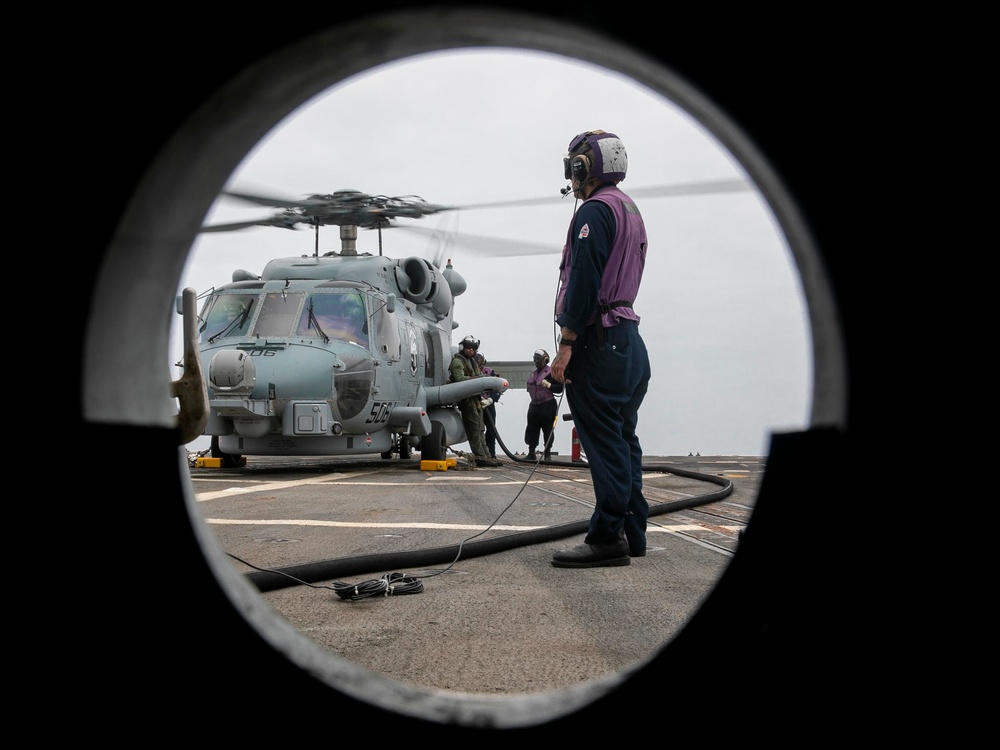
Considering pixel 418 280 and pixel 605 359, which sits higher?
pixel 418 280

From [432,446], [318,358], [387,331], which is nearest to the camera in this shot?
[318,358]

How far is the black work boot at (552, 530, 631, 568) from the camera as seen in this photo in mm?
3742

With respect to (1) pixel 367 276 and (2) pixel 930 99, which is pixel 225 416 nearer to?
(1) pixel 367 276

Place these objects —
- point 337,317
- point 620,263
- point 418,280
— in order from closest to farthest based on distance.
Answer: point 620,263
point 337,317
point 418,280

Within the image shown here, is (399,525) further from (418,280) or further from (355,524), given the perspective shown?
(418,280)

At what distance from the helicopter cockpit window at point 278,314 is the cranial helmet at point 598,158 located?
655cm

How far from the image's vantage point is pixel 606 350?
386cm

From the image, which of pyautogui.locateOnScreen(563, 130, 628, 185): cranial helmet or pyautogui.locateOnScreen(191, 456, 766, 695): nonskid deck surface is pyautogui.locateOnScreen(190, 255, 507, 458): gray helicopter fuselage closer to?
pyautogui.locateOnScreen(191, 456, 766, 695): nonskid deck surface

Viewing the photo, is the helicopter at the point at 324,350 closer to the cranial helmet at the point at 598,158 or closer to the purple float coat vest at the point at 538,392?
the purple float coat vest at the point at 538,392

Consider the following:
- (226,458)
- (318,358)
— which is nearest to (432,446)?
(318,358)

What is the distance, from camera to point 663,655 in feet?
3.76

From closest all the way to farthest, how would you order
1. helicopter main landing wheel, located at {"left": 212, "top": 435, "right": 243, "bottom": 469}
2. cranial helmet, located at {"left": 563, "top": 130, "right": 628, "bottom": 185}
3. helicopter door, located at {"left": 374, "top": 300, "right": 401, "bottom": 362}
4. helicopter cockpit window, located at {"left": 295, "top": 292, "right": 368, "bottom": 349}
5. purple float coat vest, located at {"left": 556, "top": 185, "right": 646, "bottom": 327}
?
1. purple float coat vest, located at {"left": 556, "top": 185, "right": 646, "bottom": 327}
2. cranial helmet, located at {"left": 563, "top": 130, "right": 628, "bottom": 185}
3. helicopter cockpit window, located at {"left": 295, "top": 292, "right": 368, "bottom": 349}
4. helicopter door, located at {"left": 374, "top": 300, "right": 401, "bottom": 362}
5. helicopter main landing wheel, located at {"left": 212, "top": 435, "right": 243, "bottom": 469}

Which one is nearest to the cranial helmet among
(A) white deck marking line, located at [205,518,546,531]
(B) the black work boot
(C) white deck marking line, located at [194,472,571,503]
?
(B) the black work boot

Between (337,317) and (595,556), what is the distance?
712cm
